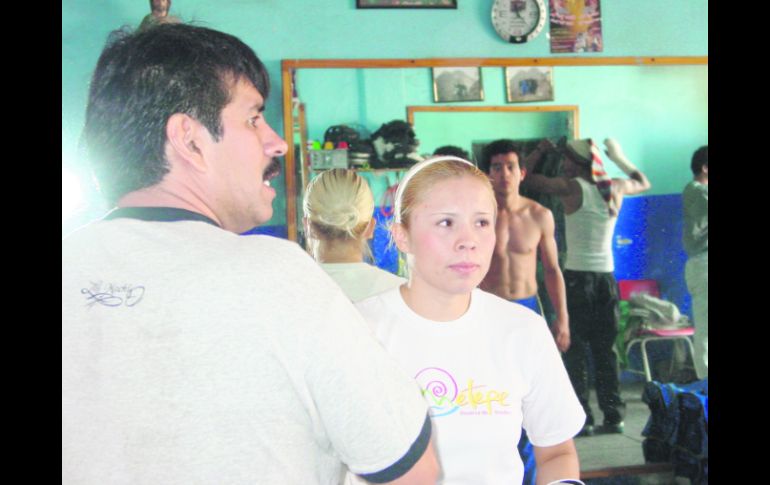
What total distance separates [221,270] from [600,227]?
144cm

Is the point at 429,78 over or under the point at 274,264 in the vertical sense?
over

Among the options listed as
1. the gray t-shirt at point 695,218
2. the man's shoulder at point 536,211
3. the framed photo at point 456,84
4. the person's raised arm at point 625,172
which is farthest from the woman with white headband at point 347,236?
the gray t-shirt at point 695,218

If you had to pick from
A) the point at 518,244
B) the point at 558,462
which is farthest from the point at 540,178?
the point at 558,462

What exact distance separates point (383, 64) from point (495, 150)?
1.18 feet

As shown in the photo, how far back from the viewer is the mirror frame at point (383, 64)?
155cm

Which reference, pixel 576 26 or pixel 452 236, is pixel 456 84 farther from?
pixel 452 236

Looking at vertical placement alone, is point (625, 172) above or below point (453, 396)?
above

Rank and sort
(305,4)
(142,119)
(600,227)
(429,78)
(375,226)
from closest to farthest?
1. (142,119)
2. (375,226)
3. (305,4)
4. (429,78)
5. (600,227)

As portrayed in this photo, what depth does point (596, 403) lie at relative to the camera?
5.54 ft

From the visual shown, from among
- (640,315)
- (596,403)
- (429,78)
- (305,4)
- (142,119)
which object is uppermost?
(305,4)

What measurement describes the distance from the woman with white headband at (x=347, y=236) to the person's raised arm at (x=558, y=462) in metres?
0.39

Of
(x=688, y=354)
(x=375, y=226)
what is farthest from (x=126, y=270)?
(x=688, y=354)

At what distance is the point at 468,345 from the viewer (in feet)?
3.13
